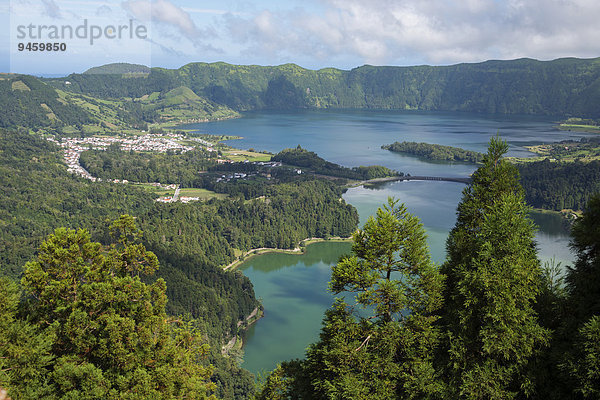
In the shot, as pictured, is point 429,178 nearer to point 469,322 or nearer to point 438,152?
point 438,152

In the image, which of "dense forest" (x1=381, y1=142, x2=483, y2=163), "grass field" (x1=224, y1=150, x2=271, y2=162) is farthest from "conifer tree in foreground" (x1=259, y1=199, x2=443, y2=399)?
"dense forest" (x1=381, y1=142, x2=483, y2=163)

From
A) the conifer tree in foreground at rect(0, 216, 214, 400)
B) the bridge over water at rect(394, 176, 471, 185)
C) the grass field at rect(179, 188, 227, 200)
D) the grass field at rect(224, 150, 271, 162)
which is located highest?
the conifer tree in foreground at rect(0, 216, 214, 400)

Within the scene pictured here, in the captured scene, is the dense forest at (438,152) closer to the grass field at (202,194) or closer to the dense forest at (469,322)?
the grass field at (202,194)

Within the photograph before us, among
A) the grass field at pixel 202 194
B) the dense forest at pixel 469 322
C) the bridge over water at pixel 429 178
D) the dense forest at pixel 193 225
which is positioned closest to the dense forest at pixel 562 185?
the bridge over water at pixel 429 178

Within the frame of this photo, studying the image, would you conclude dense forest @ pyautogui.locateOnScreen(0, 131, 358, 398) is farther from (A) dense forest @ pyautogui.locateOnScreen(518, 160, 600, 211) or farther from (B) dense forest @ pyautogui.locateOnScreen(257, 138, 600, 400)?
(A) dense forest @ pyautogui.locateOnScreen(518, 160, 600, 211)

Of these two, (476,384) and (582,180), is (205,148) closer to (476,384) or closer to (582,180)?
(582,180)

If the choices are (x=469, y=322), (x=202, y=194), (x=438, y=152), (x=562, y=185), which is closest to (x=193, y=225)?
(x=202, y=194)

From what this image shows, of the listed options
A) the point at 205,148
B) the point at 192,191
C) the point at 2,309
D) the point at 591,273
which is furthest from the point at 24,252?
the point at 205,148

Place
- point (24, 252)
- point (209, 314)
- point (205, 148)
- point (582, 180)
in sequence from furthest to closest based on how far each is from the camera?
1. point (205, 148)
2. point (582, 180)
3. point (24, 252)
4. point (209, 314)
